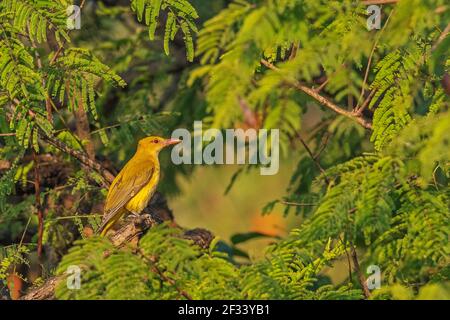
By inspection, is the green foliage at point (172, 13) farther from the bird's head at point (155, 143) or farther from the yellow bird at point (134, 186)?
the bird's head at point (155, 143)

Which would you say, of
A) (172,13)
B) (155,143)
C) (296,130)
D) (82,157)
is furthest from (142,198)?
(296,130)

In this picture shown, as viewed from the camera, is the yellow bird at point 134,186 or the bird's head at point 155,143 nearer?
the yellow bird at point 134,186

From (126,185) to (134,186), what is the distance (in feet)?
0.29

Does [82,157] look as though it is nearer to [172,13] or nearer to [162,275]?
[172,13]

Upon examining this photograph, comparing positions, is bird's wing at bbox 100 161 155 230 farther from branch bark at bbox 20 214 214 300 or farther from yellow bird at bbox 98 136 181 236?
branch bark at bbox 20 214 214 300

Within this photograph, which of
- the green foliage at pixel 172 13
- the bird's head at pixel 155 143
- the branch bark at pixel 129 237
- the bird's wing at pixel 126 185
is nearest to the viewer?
the branch bark at pixel 129 237

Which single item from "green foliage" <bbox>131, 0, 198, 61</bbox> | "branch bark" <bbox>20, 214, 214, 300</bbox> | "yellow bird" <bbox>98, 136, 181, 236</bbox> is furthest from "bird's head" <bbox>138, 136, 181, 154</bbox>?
"green foliage" <bbox>131, 0, 198, 61</bbox>

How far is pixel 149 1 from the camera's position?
16.7ft

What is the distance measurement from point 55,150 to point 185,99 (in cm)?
190

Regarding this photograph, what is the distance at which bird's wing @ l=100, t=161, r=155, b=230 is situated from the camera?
595 cm

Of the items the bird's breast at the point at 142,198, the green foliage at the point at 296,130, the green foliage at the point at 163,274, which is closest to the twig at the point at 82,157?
the green foliage at the point at 296,130

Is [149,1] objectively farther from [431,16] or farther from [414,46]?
[431,16]

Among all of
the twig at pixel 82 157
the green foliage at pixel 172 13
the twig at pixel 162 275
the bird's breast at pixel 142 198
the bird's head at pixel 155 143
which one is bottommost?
the twig at pixel 162 275

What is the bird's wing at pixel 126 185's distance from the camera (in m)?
5.95
